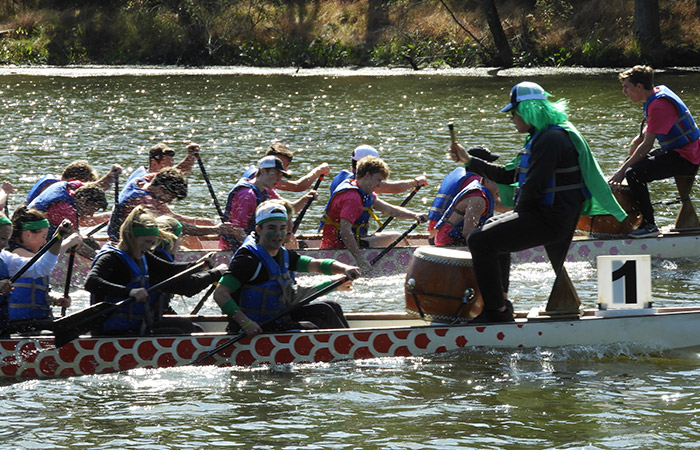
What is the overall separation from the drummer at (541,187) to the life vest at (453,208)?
270cm

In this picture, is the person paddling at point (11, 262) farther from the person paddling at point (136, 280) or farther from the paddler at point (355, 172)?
the paddler at point (355, 172)

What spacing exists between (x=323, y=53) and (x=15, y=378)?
1264 inches

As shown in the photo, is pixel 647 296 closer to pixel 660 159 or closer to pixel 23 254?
pixel 660 159

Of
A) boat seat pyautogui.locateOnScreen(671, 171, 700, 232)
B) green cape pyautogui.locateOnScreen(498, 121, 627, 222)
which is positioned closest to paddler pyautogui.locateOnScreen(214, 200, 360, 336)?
green cape pyautogui.locateOnScreen(498, 121, 627, 222)

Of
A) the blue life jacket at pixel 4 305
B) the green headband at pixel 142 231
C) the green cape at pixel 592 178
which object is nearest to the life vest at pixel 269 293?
the green headband at pixel 142 231

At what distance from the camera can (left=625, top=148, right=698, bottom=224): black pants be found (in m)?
12.4

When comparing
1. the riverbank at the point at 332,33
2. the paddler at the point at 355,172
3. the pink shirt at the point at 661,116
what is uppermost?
the riverbank at the point at 332,33

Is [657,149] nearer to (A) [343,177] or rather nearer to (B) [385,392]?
(A) [343,177]

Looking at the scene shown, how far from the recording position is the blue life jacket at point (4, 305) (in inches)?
340

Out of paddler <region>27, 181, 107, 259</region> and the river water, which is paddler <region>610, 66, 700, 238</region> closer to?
the river water

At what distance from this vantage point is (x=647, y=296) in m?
8.71

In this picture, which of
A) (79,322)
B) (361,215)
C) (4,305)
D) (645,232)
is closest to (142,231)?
(79,322)

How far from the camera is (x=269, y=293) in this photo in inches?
336

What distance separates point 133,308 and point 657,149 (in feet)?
22.0
